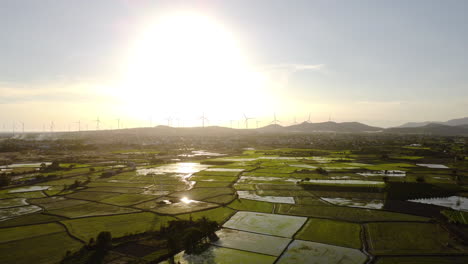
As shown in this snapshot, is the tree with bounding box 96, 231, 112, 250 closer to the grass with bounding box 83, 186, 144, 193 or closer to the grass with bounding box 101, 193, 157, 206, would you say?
the grass with bounding box 101, 193, 157, 206

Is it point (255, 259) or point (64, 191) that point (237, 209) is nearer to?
point (255, 259)

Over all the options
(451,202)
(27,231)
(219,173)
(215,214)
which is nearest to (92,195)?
(27,231)

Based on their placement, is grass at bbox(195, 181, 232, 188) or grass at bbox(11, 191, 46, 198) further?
A: grass at bbox(195, 181, 232, 188)

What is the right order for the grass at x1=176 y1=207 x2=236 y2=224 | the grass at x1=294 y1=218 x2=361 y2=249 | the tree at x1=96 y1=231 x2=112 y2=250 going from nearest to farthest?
the tree at x1=96 y1=231 x2=112 y2=250 → the grass at x1=294 y1=218 x2=361 y2=249 → the grass at x1=176 y1=207 x2=236 y2=224

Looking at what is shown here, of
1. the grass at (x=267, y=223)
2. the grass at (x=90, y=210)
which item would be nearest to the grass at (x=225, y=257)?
the grass at (x=267, y=223)

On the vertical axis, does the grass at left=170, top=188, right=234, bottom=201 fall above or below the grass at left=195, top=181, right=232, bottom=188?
below

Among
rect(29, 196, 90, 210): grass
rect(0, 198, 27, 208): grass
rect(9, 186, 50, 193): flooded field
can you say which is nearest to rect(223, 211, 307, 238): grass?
rect(29, 196, 90, 210): grass

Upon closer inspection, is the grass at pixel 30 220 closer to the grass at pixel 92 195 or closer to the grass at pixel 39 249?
the grass at pixel 39 249
